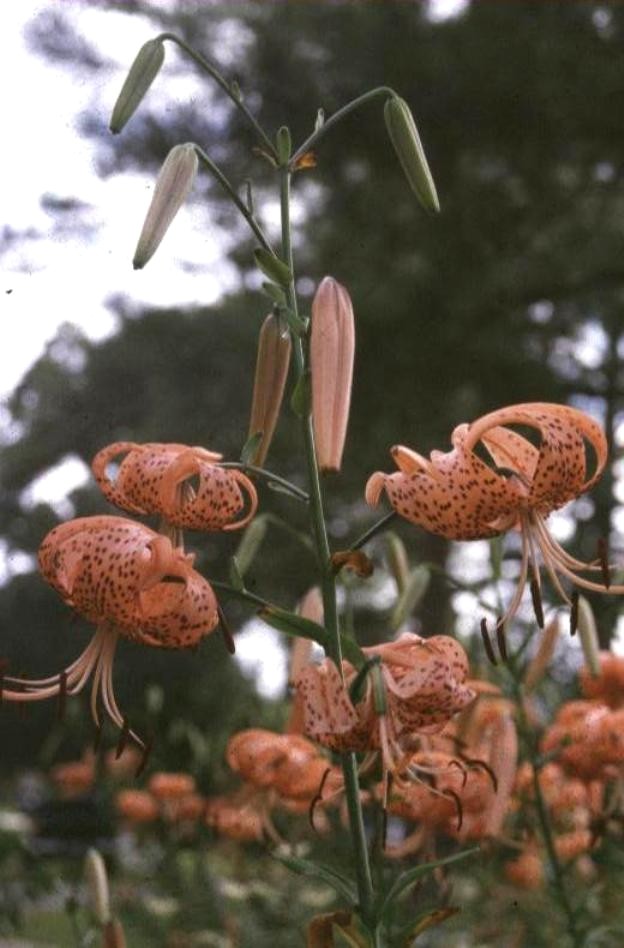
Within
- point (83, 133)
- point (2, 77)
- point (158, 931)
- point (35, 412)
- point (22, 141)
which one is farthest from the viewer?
point (35, 412)

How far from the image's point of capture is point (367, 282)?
477cm

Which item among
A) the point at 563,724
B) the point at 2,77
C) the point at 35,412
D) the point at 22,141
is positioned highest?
the point at 2,77

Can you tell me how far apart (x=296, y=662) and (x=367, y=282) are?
374cm

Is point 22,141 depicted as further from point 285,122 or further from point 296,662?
point 296,662

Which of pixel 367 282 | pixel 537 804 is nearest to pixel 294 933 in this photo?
pixel 537 804

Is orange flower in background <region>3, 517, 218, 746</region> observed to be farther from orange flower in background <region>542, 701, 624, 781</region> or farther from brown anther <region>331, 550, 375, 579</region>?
orange flower in background <region>542, 701, 624, 781</region>

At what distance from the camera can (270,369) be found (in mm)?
963

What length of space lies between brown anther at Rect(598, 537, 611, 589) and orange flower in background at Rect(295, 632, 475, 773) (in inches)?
4.9

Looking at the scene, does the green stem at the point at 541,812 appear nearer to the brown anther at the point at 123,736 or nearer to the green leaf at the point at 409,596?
the green leaf at the point at 409,596

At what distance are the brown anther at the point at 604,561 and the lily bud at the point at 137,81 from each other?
469 mm

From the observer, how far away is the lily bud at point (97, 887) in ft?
4.13

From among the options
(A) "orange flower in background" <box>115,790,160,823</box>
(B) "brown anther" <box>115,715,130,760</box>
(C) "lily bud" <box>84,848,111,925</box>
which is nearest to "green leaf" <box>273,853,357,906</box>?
(B) "brown anther" <box>115,715,130,760</box>

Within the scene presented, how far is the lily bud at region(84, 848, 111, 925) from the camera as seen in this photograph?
1.26 m

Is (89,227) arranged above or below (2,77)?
below
